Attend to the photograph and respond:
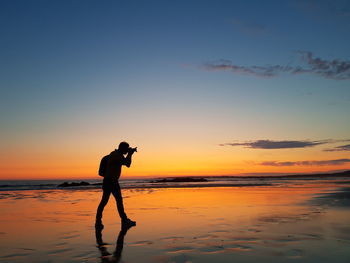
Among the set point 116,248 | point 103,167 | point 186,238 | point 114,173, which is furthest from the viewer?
point 103,167

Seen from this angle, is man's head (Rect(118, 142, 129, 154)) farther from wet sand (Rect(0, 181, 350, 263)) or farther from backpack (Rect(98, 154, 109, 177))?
wet sand (Rect(0, 181, 350, 263))

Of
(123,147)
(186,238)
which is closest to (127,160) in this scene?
(123,147)

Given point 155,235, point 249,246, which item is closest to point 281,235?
point 249,246

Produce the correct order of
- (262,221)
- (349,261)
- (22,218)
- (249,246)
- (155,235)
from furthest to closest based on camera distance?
(22,218)
(262,221)
(155,235)
(249,246)
(349,261)

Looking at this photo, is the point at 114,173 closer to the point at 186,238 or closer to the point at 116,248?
the point at 186,238

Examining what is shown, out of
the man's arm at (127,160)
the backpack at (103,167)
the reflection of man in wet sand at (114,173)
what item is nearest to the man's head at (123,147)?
the reflection of man in wet sand at (114,173)

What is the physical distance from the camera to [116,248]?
6160mm

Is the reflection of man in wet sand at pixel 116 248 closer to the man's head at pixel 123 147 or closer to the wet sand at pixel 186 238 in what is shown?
the wet sand at pixel 186 238

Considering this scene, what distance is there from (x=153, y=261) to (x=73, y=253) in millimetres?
1568

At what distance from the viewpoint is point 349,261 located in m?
4.99

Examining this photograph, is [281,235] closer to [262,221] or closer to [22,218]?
[262,221]

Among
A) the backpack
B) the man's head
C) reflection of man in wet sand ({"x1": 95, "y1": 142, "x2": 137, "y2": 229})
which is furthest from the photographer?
the man's head

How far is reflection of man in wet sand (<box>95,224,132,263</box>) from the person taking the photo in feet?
17.7

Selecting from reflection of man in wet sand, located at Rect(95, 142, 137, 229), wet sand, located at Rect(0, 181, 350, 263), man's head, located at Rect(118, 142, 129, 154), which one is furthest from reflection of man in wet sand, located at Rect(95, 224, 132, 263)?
man's head, located at Rect(118, 142, 129, 154)
